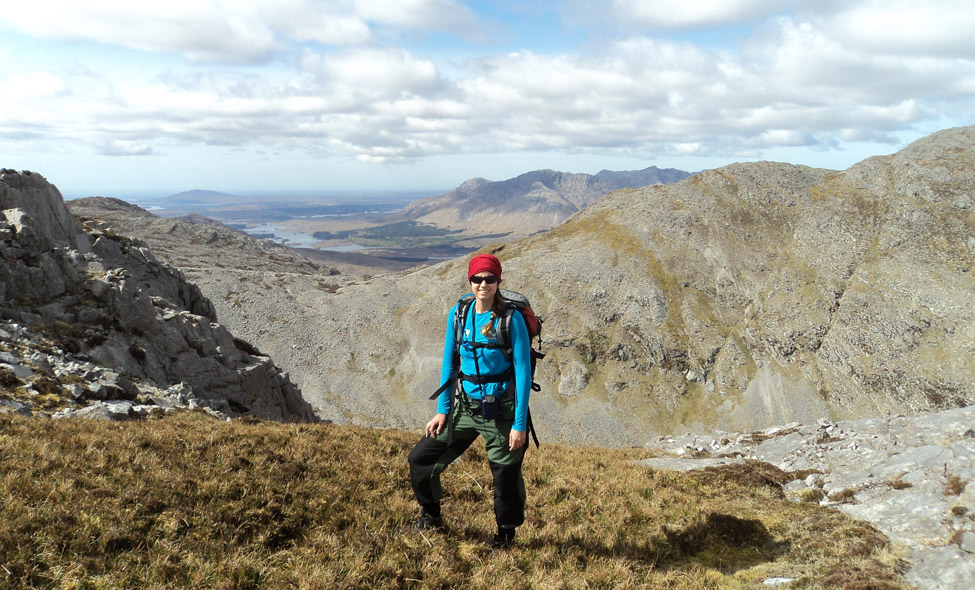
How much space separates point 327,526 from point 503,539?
3.04m

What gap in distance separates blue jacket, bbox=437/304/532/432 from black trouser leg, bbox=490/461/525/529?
75 cm

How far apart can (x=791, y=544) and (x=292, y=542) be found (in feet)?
31.9

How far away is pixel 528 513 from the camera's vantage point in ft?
32.3

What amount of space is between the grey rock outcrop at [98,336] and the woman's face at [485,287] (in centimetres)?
1208

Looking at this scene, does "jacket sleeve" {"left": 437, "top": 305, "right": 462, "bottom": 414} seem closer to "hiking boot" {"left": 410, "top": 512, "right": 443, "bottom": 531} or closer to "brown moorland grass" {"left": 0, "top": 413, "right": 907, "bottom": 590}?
"hiking boot" {"left": 410, "top": 512, "right": 443, "bottom": 531}

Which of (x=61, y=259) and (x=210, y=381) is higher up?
(x=61, y=259)

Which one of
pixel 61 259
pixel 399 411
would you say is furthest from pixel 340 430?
pixel 399 411

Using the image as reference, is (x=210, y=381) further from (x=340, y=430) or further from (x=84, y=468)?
(x=84, y=468)

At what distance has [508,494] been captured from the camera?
24.8ft

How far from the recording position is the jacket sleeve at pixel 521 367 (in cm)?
723

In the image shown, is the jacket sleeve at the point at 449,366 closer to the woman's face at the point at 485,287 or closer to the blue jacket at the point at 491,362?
the blue jacket at the point at 491,362

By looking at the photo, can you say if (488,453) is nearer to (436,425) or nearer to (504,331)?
(436,425)

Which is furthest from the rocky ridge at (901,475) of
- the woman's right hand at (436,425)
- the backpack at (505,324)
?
the woman's right hand at (436,425)

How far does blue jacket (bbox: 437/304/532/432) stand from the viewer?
727cm
